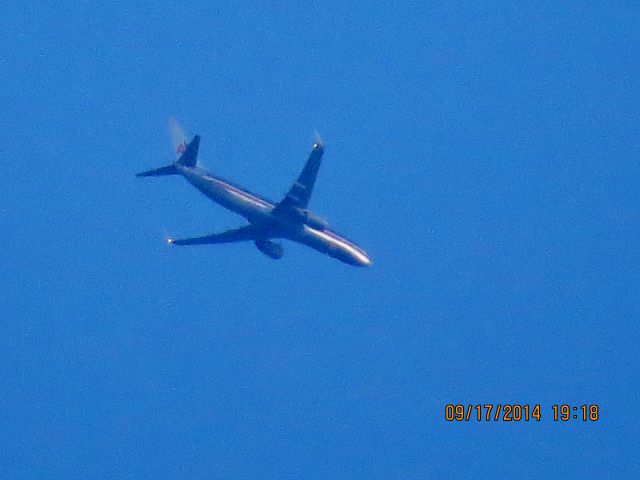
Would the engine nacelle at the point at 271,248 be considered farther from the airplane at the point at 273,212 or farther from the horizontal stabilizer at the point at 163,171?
the horizontal stabilizer at the point at 163,171

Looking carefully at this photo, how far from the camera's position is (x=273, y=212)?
68.1 m

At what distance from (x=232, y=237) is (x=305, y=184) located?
9787 mm

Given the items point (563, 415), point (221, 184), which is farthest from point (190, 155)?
point (563, 415)

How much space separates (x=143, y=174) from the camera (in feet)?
222

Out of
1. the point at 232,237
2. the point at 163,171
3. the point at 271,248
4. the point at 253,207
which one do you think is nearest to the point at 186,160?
the point at 163,171

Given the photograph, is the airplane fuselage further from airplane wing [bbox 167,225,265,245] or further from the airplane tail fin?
airplane wing [bbox 167,225,265,245]

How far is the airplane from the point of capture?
66562 millimetres

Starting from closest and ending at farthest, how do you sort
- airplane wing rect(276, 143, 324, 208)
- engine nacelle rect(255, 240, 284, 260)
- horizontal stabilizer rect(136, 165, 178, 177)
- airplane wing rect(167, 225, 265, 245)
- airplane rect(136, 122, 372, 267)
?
airplane wing rect(276, 143, 324, 208) → airplane rect(136, 122, 372, 267) → horizontal stabilizer rect(136, 165, 178, 177) → airplane wing rect(167, 225, 265, 245) → engine nacelle rect(255, 240, 284, 260)

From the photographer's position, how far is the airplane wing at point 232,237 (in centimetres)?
7125

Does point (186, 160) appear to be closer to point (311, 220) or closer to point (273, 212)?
point (273, 212)

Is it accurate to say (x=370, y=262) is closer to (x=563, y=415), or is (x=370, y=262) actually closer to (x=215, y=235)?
(x=215, y=235)

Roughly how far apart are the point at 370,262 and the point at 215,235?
11.8 m

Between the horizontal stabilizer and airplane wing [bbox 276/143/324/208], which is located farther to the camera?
the horizontal stabilizer

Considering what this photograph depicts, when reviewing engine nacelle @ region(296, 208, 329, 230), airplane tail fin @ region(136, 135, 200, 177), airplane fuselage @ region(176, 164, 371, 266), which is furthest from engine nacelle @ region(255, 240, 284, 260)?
airplane tail fin @ region(136, 135, 200, 177)
